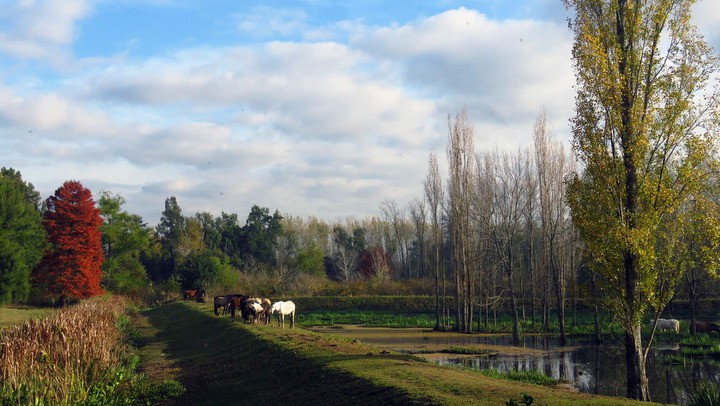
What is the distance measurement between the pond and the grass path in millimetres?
4447

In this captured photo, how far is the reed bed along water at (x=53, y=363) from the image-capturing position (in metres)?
12.3

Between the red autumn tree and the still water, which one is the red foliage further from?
the still water

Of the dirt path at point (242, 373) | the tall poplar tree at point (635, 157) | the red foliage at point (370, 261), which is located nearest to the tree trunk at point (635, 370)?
the tall poplar tree at point (635, 157)

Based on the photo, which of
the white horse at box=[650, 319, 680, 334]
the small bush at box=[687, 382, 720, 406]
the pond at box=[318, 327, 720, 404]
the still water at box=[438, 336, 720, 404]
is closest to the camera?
the small bush at box=[687, 382, 720, 406]

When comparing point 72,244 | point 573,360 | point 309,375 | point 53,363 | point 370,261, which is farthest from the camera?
point 370,261

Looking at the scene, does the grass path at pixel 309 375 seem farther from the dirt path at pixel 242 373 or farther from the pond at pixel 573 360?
the pond at pixel 573 360

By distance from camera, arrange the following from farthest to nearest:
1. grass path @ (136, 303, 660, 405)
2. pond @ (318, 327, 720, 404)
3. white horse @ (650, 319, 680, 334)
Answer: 1. white horse @ (650, 319, 680, 334)
2. pond @ (318, 327, 720, 404)
3. grass path @ (136, 303, 660, 405)

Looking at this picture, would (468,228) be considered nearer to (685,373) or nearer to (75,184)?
(685,373)

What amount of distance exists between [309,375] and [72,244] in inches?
1609

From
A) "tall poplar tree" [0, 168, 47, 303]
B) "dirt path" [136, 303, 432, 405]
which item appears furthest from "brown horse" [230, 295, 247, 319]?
"tall poplar tree" [0, 168, 47, 303]

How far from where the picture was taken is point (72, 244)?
161 ft

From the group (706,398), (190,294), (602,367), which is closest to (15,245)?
(190,294)

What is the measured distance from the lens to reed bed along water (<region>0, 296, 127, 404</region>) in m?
12.3

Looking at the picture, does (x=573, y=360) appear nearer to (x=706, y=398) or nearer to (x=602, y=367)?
(x=602, y=367)
